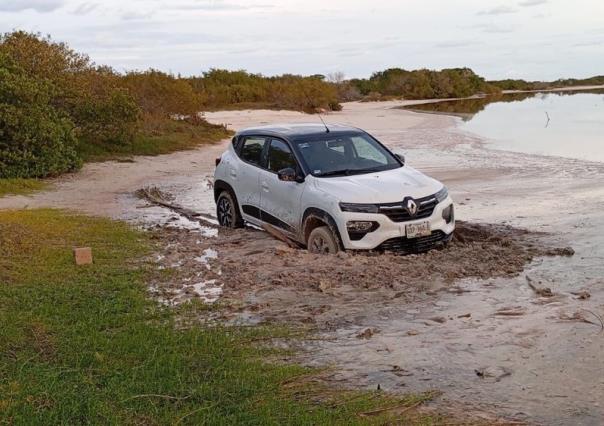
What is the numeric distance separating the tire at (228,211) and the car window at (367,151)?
2.31 meters

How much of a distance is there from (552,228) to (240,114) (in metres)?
39.6

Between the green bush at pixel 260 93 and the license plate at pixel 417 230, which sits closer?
the license plate at pixel 417 230

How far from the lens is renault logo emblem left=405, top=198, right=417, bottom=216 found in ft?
30.0

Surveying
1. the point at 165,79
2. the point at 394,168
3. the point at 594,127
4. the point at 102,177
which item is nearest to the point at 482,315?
the point at 394,168

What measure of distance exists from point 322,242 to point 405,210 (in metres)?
1.15

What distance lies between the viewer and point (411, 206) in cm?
917

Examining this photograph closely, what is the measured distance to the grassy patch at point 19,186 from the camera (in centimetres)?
1746

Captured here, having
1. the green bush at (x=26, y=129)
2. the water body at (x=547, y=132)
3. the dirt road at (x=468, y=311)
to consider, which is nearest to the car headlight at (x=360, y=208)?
the dirt road at (x=468, y=311)

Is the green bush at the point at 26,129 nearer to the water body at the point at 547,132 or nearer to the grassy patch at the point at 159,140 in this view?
the grassy patch at the point at 159,140

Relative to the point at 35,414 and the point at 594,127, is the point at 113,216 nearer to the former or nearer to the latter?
the point at 35,414

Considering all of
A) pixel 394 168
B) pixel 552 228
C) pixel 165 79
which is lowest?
pixel 552 228

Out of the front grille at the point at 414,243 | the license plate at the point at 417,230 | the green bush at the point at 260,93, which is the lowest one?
Answer: the front grille at the point at 414,243

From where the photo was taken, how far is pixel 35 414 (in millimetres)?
4680

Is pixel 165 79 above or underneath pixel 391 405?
above
